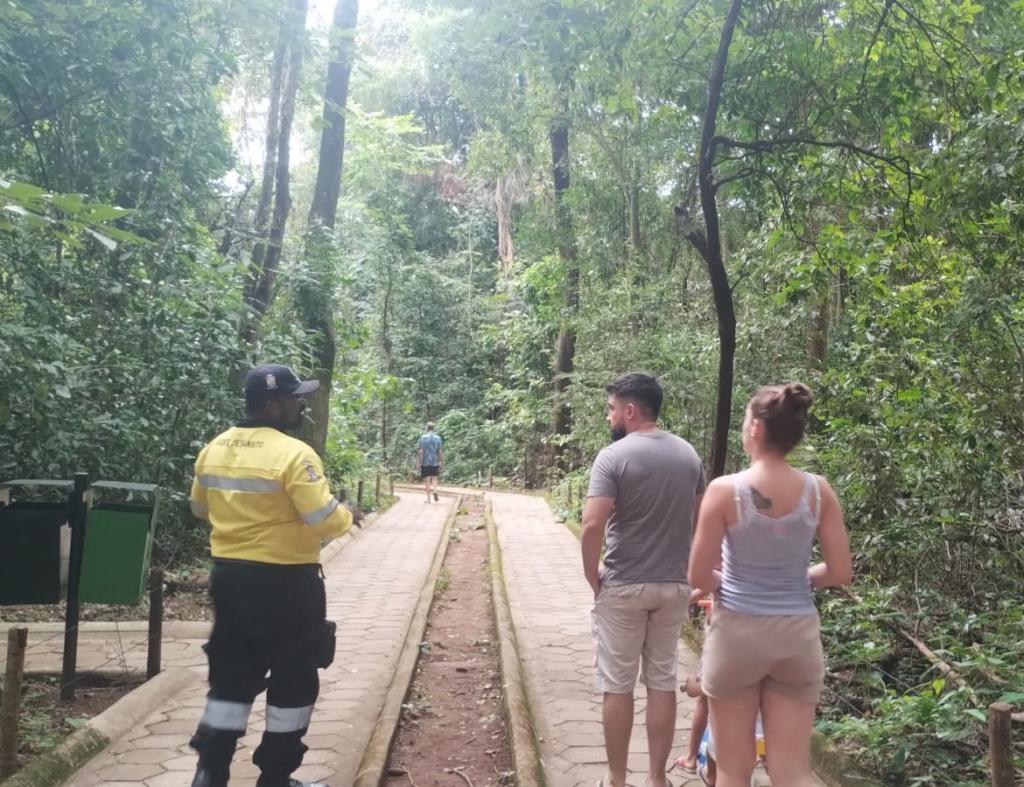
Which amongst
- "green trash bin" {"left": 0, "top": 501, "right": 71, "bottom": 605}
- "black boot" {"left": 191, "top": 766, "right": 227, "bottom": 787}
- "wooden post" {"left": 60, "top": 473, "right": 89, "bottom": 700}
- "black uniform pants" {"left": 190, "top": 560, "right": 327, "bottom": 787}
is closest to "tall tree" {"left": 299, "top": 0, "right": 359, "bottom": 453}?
"wooden post" {"left": 60, "top": 473, "right": 89, "bottom": 700}

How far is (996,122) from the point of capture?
16.9 feet

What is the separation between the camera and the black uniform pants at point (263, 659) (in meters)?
3.71

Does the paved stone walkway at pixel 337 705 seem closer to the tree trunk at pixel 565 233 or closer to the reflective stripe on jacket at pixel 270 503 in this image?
the reflective stripe on jacket at pixel 270 503

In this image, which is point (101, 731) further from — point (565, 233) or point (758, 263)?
point (565, 233)

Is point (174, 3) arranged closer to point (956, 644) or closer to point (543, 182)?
point (956, 644)

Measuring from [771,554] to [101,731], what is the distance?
3.88 meters

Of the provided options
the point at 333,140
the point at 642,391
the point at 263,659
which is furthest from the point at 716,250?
the point at 333,140

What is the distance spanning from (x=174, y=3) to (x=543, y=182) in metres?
17.4

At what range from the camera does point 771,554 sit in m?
3.06

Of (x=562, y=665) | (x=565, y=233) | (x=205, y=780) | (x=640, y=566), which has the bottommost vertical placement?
(x=562, y=665)

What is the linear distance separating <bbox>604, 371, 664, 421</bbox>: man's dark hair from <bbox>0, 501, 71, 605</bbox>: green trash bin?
357cm

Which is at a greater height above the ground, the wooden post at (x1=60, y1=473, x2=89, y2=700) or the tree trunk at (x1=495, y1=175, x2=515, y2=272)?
the tree trunk at (x1=495, y1=175, x2=515, y2=272)

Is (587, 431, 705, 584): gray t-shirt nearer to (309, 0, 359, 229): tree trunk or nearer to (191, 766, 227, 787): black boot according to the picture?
(191, 766, 227, 787): black boot

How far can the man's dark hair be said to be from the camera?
13.2 ft
